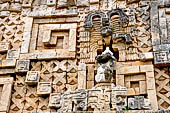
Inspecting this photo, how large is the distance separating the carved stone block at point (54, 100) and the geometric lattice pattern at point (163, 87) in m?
1.88

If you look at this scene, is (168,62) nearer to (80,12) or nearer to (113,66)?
(113,66)

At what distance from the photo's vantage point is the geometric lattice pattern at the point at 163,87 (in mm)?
5820

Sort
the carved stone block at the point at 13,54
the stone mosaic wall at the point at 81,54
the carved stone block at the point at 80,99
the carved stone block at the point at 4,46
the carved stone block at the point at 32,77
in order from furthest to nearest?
the carved stone block at the point at 4,46
the carved stone block at the point at 13,54
the carved stone block at the point at 32,77
the stone mosaic wall at the point at 81,54
the carved stone block at the point at 80,99

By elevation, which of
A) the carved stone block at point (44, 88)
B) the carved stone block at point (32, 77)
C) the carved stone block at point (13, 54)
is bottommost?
the carved stone block at point (44, 88)

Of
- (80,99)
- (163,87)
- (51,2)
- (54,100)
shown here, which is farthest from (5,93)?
(163,87)

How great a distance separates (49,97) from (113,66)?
1.39 meters

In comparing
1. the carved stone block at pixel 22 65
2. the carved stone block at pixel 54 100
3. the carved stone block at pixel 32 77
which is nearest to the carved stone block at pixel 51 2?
the carved stone block at pixel 22 65

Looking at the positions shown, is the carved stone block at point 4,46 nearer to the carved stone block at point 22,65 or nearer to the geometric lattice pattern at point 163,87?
the carved stone block at point 22,65

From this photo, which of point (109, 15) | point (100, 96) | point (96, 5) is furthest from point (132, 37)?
point (100, 96)

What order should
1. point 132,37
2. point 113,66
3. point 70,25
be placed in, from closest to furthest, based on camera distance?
point 113,66, point 132,37, point 70,25

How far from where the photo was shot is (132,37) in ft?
21.8

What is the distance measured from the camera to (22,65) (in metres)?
6.57

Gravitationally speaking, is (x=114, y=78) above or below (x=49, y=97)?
above

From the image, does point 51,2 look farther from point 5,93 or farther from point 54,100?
point 54,100
